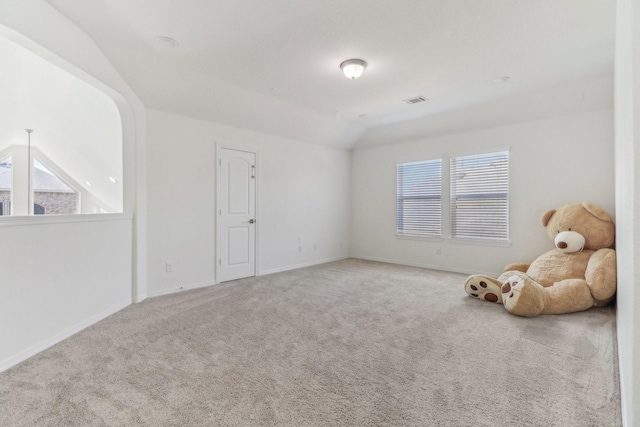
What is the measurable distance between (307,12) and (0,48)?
13.1 feet

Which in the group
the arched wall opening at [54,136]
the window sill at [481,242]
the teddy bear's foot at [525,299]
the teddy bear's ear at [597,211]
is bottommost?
the teddy bear's foot at [525,299]

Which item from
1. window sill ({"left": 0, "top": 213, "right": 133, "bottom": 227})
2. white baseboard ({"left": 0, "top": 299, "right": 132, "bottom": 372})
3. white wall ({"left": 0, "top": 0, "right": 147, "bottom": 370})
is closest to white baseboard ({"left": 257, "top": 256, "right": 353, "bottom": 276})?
white wall ({"left": 0, "top": 0, "right": 147, "bottom": 370})

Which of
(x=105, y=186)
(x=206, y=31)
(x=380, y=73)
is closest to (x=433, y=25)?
(x=380, y=73)

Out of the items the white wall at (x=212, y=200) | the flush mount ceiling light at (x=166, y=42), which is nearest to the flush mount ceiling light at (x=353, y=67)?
the flush mount ceiling light at (x=166, y=42)

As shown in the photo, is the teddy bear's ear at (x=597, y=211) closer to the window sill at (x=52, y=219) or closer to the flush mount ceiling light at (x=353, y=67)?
the flush mount ceiling light at (x=353, y=67)

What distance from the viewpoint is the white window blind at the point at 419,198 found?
18.2ft

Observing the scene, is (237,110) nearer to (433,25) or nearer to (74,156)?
(433,25)

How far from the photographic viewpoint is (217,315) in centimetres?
319

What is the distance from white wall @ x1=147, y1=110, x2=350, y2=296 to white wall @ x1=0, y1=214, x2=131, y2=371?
63cm

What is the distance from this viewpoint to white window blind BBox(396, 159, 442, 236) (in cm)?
556

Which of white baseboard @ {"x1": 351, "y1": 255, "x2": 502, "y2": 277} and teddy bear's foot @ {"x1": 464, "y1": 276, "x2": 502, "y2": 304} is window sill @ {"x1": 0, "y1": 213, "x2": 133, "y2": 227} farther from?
white baseboard @ {"x1": 351, "y1": 255, "x2": 502, "y2": 277}

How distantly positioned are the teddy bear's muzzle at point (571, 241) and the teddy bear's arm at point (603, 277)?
0.32 meters

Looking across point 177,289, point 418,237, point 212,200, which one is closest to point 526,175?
point 418,237

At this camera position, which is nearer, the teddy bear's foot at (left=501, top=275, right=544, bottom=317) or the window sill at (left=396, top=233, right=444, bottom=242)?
the teddy bear's foot at (left=501, top=275, right=544, bottom=317)
